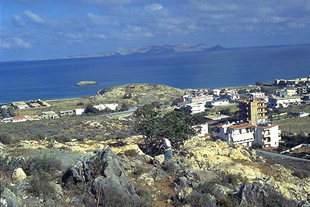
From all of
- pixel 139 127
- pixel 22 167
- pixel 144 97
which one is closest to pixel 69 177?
pixel 22 167

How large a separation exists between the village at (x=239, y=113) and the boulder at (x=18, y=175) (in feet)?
90.0

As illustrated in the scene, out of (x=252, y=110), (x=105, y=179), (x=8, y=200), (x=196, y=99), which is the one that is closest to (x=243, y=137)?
(x=252, y=110)

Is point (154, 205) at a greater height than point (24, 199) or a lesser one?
lesser

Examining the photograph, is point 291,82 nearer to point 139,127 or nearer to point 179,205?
point 139,127

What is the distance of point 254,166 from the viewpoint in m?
20.2

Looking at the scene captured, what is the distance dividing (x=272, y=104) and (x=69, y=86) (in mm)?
84206

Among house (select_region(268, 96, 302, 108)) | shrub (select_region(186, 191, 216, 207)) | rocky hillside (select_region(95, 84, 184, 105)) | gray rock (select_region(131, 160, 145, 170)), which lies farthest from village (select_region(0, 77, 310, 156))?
shrub (select_region(186, 191, 216, 207))

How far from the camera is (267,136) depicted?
3806 centimetres

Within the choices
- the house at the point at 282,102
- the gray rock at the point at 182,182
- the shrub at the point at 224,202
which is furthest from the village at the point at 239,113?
the shrub at the point at 224,202

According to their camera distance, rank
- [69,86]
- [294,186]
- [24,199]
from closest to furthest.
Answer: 1. [24,199]
2. [294,186]
3. [69,86]

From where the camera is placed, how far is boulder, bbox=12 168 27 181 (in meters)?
10.9

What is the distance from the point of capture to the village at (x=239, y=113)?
38312mm

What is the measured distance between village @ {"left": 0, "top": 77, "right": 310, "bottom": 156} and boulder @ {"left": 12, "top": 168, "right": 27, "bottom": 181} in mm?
27442

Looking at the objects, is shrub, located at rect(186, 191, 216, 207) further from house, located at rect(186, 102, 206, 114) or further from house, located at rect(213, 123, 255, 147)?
house, located at rect(186, 102, 206, 114)
